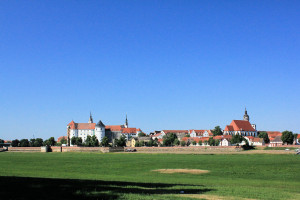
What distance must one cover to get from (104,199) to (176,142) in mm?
149093

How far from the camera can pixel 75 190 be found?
68.2 ft

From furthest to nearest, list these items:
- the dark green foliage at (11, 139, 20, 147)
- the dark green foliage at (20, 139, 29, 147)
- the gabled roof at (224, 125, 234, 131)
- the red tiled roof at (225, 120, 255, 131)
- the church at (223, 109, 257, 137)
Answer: the red tiled roof at (225, 120, 255, 131), the church at (223, 109, 257, 137), the gabled roof at (224, 125, 234, 131), the dark green foliage at (11, 139, 20, 147), the dark green foliage at (20, 139, 29, 147)

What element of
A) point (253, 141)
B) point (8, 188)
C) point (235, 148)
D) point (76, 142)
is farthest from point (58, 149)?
point (8, 188)

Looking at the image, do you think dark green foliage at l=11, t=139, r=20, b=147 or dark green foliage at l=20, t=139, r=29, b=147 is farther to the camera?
dark green foliage at l=11, t=139, r=20, b=147

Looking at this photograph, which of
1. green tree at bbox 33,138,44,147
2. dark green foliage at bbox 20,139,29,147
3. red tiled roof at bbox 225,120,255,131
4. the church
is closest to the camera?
dark green foliage at bbox 20,139,29,147

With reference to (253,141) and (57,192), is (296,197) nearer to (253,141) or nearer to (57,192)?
(57,192)

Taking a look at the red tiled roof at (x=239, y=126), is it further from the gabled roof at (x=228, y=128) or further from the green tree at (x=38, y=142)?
the green tree at (x=38, y=142)

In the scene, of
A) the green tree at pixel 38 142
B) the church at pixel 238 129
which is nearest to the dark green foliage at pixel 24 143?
the green tree at pixel 38 142

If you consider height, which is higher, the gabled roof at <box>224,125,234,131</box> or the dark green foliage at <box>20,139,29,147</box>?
the gabled roof at <box>224,125,234,131</box>

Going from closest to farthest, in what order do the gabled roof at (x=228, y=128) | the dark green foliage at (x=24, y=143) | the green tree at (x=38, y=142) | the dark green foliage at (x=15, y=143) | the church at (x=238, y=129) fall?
the dark green foliage at (x=24, y=143), the green tree at (x=38, y=142), the dark green foliage at (x=15, y=143), the gabled roof at (x=228, y=128), the church at (x=238, y=129)

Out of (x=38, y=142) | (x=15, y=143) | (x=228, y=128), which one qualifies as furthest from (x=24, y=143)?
(x=228, y=128)

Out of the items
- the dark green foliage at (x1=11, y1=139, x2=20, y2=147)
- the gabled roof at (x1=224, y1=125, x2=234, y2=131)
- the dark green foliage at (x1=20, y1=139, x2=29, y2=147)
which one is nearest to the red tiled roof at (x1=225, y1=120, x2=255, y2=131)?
the gabled roof at (x1=224, y1=125, x2=234, y2=131)

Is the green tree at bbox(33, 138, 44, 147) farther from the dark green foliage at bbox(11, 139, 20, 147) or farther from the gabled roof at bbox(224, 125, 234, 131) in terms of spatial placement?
the gabled roof at bbox(224, 125, 234, 131)

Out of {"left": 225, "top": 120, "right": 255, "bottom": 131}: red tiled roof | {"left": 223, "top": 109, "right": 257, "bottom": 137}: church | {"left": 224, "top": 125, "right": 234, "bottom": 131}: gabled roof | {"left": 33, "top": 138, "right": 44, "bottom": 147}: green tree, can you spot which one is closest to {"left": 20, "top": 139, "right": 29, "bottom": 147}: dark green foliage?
{"left": 33, "top": 138, "right": 44, "bottom": 147}: green tree
